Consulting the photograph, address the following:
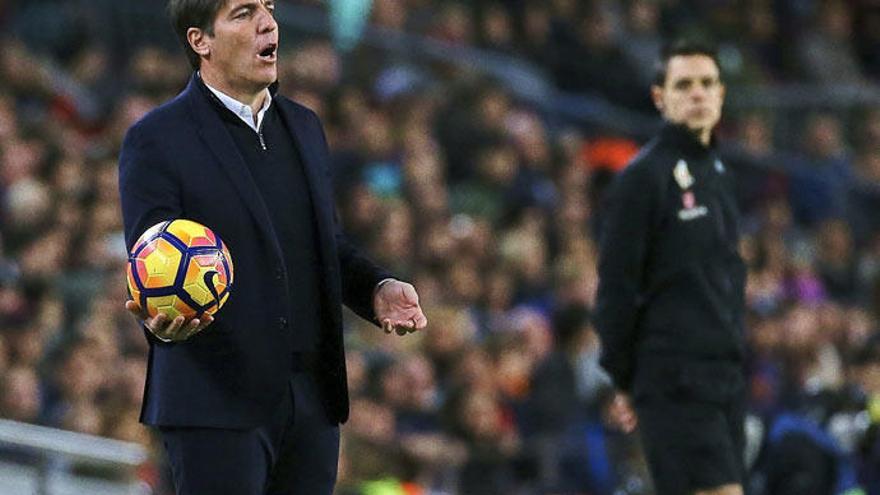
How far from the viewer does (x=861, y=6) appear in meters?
22.1

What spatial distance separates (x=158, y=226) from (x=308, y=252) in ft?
1.51

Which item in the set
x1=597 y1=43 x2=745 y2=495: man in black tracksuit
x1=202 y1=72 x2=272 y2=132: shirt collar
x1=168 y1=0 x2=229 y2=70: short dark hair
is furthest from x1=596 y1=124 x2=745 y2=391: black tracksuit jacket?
x1=168 y1=0 x2=229 y2=70: short dark hair

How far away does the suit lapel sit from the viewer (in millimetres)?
5598

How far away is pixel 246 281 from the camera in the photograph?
560 centimetres

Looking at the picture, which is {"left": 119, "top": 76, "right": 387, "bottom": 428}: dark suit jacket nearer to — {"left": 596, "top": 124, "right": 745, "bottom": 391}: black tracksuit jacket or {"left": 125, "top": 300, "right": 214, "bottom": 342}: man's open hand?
{"left": 125, "top": 300, "right": 214, "bottom": 342}: man's open hand

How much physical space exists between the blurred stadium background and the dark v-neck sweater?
3102mm

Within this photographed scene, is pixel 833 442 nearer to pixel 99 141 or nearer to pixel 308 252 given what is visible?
pixel 308 252

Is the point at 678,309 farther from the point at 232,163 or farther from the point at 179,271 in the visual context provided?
the point at 179,271

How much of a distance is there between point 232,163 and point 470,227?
8673mm

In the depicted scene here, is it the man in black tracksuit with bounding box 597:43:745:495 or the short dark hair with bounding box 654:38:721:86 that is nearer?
the man in black tracksuit with bounding box 597:43:745:495

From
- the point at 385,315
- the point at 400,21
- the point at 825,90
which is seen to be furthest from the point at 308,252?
the point at 825,90

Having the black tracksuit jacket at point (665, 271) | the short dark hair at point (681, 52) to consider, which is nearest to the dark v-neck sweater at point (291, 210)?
the black tracksuit jacket at point (665, 271)

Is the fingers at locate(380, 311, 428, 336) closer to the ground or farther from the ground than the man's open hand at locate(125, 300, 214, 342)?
closer to the ground

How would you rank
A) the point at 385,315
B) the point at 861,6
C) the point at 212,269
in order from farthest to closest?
the point at 861,6 < the point at 385,315 < the point at 212,269
